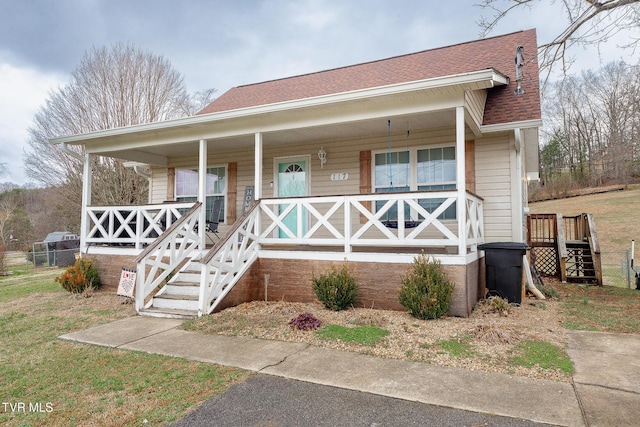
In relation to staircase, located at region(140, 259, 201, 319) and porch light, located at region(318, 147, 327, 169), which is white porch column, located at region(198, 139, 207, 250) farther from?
porch light, located at region(318, 147, 327, 169)

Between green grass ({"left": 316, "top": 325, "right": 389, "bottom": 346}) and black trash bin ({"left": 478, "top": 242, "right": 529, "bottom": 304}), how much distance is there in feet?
8.40

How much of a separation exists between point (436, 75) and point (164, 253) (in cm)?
660

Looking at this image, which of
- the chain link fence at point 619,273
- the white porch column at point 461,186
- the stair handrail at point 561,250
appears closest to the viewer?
the white porch column at point 461,186

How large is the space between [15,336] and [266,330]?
318 cm

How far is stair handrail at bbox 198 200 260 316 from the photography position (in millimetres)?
5285

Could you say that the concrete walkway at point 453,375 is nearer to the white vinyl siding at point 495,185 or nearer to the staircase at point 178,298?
the staircase at point 178,298

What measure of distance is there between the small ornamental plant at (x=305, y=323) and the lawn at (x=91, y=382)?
4.31ft

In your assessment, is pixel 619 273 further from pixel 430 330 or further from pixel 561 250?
pixel 430 330

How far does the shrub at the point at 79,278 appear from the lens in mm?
7242

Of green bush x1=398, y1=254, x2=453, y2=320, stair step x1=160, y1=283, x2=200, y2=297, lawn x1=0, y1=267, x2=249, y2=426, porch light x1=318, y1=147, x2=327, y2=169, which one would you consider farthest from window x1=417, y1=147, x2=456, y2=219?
lawn x1=0, y1=267, x2=249, y2=426

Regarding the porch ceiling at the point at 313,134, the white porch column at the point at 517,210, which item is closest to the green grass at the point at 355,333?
the porch ceiling at the point at 313,134

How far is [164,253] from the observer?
6430 mm

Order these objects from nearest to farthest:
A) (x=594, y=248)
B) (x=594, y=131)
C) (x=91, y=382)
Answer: (x=91, y=382)
(x=594, y=248)
(x=594, y=131)

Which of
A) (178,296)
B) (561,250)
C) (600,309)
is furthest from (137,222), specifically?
(561,250)
